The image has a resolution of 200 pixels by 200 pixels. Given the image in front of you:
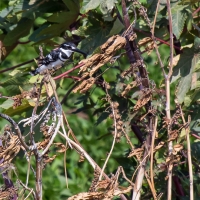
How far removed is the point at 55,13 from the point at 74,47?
0.49ft

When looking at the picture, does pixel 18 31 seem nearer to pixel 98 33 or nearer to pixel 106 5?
pixel 98 33

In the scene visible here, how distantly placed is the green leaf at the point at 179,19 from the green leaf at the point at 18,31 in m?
0.64

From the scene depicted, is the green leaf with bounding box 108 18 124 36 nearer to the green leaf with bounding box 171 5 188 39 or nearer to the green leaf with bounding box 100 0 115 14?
the green leaf with bounding box 100 0 115 14

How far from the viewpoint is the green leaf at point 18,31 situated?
7.11 feet

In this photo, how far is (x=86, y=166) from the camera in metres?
4.77

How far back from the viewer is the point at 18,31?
2170 millimetres

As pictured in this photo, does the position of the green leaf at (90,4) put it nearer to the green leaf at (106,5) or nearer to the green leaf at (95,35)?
the green leaf at (106,5)

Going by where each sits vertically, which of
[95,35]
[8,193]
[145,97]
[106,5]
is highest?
[106,5]

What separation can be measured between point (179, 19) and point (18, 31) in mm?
686

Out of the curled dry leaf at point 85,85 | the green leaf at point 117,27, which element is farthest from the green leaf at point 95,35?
the curled dry leaf at point 85,85

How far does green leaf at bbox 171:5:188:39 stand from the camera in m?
1.80

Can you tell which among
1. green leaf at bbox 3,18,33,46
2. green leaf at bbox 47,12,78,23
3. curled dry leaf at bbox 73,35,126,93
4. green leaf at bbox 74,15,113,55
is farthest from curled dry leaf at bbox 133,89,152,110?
green leaf at bbox 3,18,33,46

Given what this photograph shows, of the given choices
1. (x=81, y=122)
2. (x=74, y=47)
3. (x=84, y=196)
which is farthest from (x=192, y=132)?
(x=81, y=122)

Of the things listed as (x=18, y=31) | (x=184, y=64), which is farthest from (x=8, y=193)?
(x=18, y=31)
